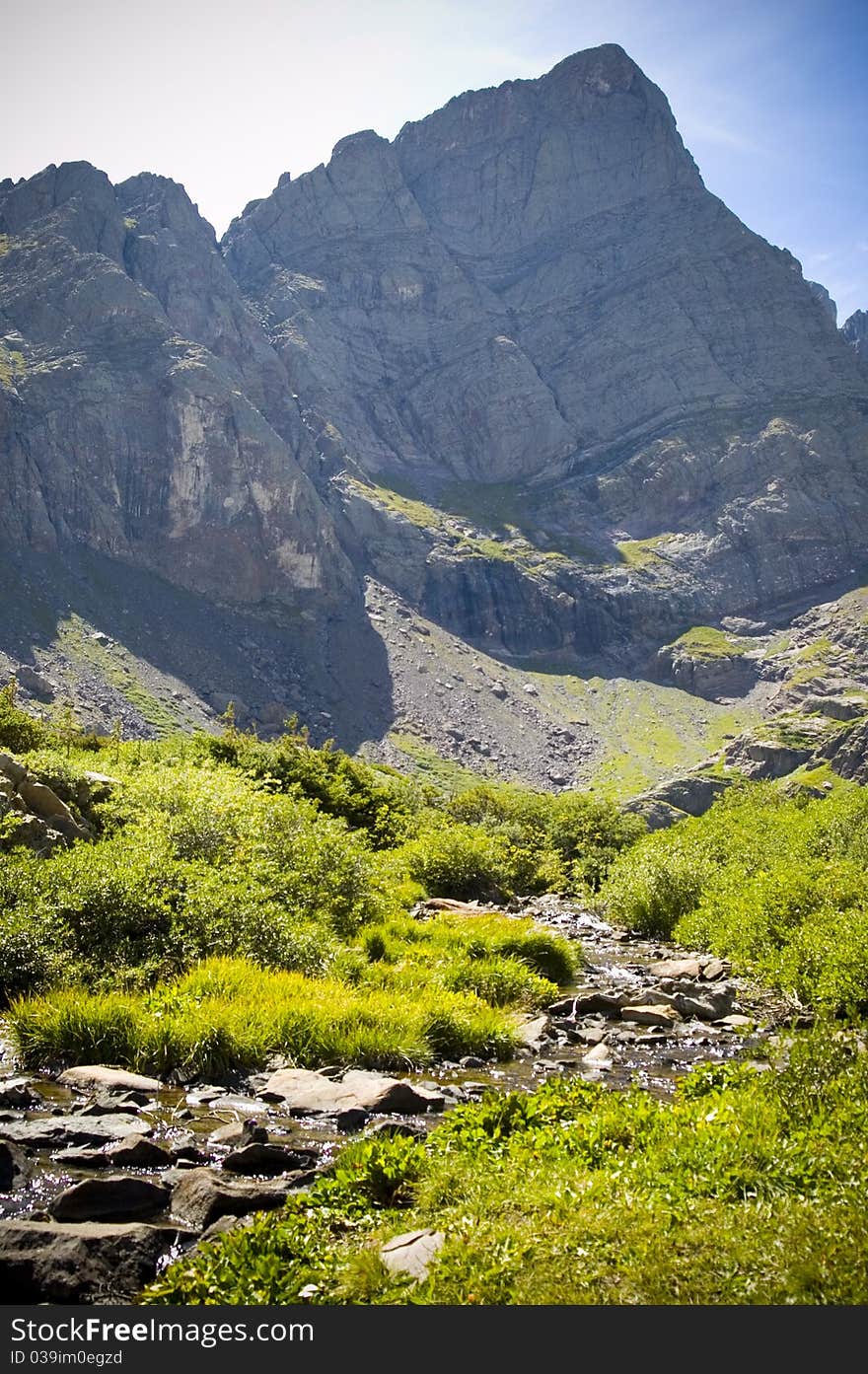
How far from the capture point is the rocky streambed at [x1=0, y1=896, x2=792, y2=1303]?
796 centimetres

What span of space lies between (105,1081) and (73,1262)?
6178mm

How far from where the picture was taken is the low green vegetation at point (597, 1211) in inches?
271

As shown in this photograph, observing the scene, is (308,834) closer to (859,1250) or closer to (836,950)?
(836,950)

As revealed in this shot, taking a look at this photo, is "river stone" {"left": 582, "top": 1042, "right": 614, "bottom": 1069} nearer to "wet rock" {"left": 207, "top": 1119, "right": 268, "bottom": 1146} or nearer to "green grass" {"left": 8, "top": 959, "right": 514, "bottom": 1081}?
"green grass" {"left": 8, "top": 959, "right": 514, "bottom": 1081}

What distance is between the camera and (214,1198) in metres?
9.20

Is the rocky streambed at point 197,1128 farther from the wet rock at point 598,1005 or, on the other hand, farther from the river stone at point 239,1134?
the wet rock at point 598,1005

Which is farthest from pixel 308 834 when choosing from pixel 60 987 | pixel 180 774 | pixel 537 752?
pixel 537 752

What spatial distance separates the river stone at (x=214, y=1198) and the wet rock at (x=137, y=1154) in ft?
3.23

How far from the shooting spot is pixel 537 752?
176 m

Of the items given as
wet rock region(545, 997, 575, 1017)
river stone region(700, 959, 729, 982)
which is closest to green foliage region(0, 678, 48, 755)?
wet rock region(545, 997, 575, 1017)

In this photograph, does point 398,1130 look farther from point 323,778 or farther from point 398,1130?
point 323,778

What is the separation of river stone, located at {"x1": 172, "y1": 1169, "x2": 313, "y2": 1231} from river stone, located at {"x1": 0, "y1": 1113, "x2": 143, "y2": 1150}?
206 centimetres

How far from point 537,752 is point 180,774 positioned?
149 metres

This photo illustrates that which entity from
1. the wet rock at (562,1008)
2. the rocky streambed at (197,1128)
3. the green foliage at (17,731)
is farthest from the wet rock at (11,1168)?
the green foliage at (17,731)
